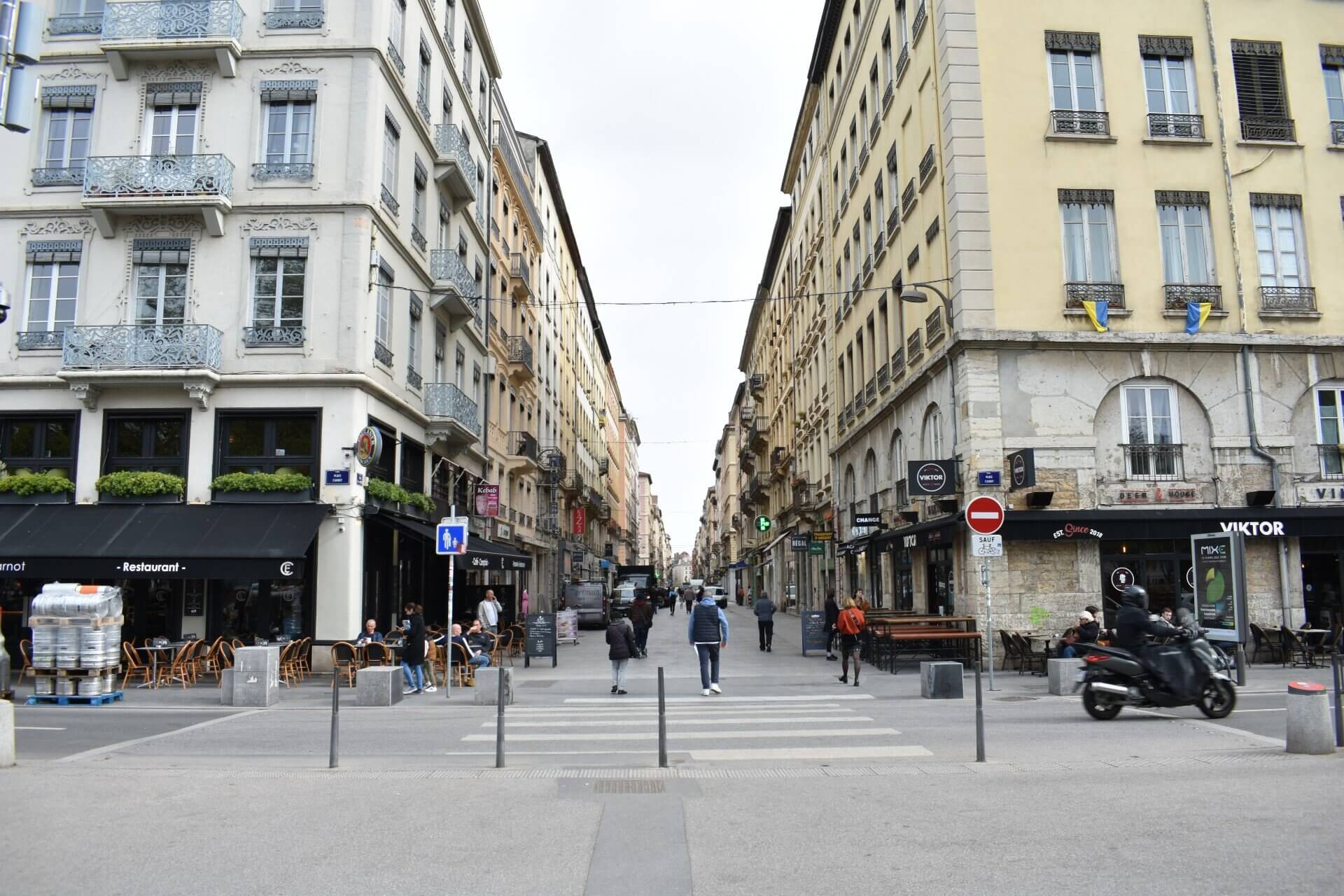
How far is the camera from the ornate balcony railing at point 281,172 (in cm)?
2111

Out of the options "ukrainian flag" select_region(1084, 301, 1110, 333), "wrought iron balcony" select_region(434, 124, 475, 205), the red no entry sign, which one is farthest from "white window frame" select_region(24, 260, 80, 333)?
"ukrainian flag" select_region(1084, 301, 1110, 333)

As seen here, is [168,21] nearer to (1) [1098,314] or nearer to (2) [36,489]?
(2) [36,489]

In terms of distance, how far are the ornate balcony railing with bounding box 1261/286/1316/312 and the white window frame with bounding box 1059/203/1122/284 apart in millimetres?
3479

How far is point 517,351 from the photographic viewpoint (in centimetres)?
3806

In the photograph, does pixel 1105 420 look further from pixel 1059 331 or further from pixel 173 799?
pixel 173 799

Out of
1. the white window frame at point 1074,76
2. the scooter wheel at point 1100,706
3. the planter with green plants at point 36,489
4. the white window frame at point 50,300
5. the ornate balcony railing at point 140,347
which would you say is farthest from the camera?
the white window frame at point 1074,76

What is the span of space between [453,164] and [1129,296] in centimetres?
1787

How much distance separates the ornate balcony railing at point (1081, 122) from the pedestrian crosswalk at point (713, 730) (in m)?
14.0

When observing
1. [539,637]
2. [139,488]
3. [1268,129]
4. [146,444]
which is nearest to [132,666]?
[139,488]

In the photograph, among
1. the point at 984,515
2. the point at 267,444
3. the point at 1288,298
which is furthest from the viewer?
the point at 1288,298

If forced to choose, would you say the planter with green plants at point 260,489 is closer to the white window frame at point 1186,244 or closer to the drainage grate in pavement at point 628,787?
the drainage grate in pavement at point 628,787

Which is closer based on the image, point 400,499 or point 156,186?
point 156,186

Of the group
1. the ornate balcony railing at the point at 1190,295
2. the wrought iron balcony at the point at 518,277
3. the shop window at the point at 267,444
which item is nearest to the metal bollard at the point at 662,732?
A: the shop window at the point at 267,444

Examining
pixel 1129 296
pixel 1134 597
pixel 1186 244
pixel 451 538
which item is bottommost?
pixel 1134 597
